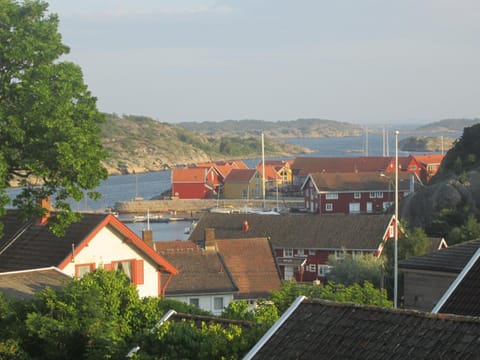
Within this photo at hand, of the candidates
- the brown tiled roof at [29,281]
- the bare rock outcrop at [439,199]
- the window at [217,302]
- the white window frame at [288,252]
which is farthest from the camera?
the bare rock outcrop at [439,199]

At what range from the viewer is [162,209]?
121938mm

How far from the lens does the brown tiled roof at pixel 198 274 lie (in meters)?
34.4

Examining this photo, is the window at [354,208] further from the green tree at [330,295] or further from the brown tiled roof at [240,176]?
the green tree at [330,295]

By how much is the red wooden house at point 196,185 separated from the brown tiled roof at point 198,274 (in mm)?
90839

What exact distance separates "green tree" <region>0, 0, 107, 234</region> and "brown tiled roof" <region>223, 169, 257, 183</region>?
108915mm

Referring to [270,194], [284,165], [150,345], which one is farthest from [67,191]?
[284,165]

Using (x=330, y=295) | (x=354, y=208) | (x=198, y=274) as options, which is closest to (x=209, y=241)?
(x=198, y=274)

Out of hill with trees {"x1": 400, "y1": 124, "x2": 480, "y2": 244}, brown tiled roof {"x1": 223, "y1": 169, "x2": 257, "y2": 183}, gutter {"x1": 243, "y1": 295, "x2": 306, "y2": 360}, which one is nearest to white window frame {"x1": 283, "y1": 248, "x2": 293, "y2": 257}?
hill with trees {"x1": 400, "y1": 124, "x2": 480, "y2": 244}

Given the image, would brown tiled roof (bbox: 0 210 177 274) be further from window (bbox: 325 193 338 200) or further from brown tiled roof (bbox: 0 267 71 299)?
window (bbox: 325 193 338 200)

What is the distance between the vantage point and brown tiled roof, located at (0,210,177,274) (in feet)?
76.5

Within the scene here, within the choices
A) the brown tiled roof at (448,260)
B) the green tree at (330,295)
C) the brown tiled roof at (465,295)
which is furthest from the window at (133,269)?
the brown tiled roof at (465,295)

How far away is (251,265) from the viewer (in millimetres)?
40094

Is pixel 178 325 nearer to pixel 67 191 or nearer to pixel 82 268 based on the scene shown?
pixel 67 191

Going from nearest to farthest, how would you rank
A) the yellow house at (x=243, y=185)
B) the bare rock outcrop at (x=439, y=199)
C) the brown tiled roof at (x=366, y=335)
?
the brown tiled roof at (x=366, y=335), the bare rock outcrop at (x=439, y=199), the yellow house at (x=243, y=185)
